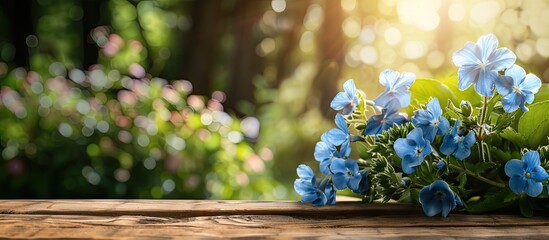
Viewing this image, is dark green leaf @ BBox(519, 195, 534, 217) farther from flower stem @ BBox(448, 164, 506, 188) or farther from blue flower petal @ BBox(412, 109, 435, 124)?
blue flower petal @ BBox(412, 109, 435, 124)

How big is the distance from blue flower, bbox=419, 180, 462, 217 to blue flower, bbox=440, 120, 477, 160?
0.05 m

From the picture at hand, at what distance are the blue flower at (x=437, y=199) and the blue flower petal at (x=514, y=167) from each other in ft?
0.30

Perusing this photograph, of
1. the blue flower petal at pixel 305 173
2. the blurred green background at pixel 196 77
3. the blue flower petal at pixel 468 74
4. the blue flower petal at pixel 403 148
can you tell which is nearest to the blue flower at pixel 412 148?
the blue flower petal at pixel 403 148

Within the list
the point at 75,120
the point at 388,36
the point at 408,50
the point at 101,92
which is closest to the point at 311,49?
the point at 388,36

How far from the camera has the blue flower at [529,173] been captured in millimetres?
951

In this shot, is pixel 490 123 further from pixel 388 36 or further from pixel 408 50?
pixel 408 50

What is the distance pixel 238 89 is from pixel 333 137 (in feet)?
15.7

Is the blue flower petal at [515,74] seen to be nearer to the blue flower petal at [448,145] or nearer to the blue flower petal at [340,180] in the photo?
the blue flower petal at [448,145]

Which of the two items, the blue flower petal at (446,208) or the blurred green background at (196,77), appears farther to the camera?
the blurred green background at (196,77)

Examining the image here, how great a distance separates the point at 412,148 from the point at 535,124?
0.24 meters

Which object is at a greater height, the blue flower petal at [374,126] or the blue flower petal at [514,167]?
the blue flower petal at [374,126]

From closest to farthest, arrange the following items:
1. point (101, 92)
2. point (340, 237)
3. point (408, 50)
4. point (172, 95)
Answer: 1. point (340, 237)
2. point (172, 95)
3. point (101, 92)
4. point (408, 50)

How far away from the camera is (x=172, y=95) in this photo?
3.25 meters

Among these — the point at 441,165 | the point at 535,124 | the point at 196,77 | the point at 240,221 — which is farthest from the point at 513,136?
the point at 196,77
